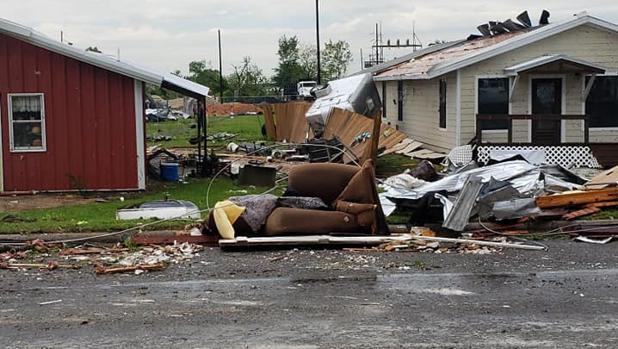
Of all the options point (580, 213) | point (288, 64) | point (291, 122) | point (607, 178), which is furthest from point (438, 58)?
point (288, 64)

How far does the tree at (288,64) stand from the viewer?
250ft

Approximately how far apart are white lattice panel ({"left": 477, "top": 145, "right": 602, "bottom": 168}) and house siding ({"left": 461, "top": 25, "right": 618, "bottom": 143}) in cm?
185

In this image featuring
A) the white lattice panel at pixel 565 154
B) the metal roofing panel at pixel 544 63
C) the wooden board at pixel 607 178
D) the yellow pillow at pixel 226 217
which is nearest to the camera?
the yellow pillow at pixel 226 217

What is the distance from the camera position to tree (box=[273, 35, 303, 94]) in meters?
76.2

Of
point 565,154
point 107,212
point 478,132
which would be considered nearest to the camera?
point 107,212

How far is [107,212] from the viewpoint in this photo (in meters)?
13.6

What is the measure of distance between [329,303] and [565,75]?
51.6 feet

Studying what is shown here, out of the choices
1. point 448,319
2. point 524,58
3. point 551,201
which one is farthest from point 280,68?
point 448,319

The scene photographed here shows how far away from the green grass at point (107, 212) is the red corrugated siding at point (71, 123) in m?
0.94

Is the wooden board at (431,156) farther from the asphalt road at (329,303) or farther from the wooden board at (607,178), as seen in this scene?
the asphalt road at (329,303)

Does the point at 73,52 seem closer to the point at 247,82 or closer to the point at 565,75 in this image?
the point at 565,75

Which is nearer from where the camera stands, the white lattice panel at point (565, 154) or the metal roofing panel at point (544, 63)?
the white lattice panel at point (565, 154)

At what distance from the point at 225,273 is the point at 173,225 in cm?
276

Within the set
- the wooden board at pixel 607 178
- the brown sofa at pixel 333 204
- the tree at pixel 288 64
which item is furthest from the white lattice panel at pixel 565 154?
the tree at pixel 288 64
